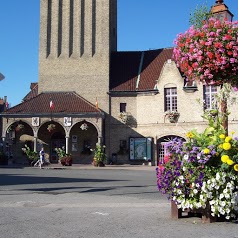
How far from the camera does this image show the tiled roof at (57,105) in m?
34.2

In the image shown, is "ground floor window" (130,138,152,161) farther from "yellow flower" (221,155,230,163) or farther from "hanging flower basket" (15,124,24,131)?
"yellow flower" (221,155,230,163)

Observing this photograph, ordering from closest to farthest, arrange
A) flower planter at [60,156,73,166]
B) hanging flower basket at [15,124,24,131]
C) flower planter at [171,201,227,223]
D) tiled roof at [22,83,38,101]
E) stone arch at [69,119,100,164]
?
flower planter at [171,201,227,223], flower planter at [60,156,73,166], hanging flower basket at [15,124,24,131], stone arch at [69,119,100,164], tiled roof at [22,83,38,101]

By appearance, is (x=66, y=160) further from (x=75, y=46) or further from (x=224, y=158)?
(x=224, y=158)

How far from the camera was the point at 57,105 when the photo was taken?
115 feet

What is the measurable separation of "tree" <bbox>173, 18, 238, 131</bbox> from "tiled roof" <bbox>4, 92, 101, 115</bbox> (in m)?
23.8

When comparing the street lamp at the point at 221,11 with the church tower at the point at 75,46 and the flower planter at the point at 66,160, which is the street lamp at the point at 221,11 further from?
the flower planter at the point at 66,160

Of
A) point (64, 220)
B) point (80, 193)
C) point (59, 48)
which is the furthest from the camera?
point (59, 48)

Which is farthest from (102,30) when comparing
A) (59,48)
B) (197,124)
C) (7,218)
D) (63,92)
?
(7,218)

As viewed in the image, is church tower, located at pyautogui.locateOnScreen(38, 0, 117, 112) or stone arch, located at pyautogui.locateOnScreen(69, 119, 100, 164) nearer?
stone arch, located at pyautogui.locateOnScreen(69, 119, 100, 164)

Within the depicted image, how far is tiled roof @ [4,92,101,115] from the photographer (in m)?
34.2

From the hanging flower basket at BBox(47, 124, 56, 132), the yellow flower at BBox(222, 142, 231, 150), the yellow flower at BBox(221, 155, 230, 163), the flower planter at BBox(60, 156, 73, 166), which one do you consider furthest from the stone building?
the yellow flower at BBox(221, 155, 230, 163)

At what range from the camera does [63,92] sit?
36969 millimetres

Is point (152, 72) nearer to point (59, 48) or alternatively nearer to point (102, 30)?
point (102, 30)

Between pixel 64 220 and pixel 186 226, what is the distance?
2.57 m
